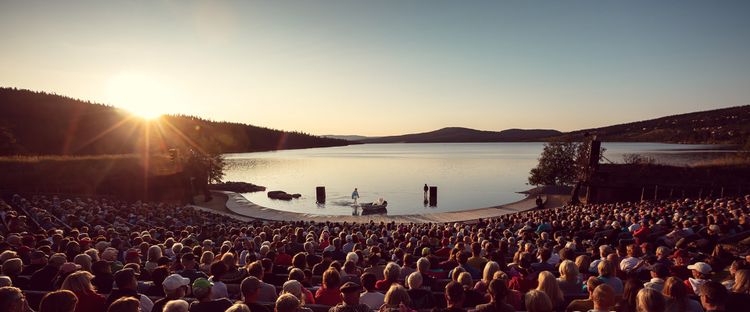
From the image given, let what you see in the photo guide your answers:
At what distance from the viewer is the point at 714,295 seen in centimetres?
431

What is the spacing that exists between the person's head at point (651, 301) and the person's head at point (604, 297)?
0.27 m

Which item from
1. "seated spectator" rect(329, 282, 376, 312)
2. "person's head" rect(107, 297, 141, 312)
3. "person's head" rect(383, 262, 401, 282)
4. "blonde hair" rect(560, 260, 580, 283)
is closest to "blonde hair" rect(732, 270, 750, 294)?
"blonde hair" rect(560, 260, 580, 283)

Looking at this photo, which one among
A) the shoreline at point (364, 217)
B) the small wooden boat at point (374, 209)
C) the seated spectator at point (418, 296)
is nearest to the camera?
the seated spectator at point (418, 296)

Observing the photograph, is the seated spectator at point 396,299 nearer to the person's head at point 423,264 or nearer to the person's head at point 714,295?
the person's head at point 423,264

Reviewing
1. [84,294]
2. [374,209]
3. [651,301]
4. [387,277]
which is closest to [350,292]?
[387,277]

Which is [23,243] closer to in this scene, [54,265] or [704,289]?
[54,265]

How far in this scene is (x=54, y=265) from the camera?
6.70 m

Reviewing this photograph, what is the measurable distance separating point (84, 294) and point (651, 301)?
6.12 metres

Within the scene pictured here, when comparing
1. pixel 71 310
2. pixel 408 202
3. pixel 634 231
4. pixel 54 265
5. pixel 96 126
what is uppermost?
pixel 96 126

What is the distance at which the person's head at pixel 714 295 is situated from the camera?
4.29 metres

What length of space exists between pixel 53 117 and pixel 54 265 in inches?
4884

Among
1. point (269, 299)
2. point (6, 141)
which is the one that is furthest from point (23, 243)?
point (6, 141)

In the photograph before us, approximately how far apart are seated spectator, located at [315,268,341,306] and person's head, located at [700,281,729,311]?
4186mm

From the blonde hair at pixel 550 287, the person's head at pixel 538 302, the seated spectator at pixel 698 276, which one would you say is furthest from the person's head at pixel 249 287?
the seated spectator at pixel 698 276
